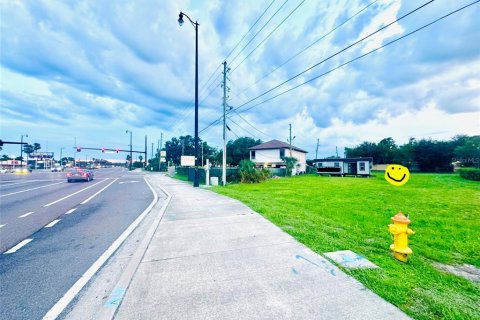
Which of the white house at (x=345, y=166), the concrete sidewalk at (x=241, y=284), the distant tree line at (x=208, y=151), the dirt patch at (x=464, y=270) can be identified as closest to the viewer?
the concrete sidewalk at (x=241, y=284)

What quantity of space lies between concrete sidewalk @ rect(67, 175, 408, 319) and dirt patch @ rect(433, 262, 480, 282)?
2123 millimetres

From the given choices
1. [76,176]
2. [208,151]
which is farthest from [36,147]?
[76,176]

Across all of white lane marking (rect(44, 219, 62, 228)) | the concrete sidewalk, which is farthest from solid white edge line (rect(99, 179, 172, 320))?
white lane marking (rect(44, 219, 62, 228))

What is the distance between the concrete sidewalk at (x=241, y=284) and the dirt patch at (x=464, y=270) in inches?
83.6

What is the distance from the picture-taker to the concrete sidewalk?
2.53 m

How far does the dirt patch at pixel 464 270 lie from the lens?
11.8 ft

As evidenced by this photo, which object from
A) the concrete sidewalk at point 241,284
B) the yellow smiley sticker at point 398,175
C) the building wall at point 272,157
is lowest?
the concrete sidewalk at point 241,284

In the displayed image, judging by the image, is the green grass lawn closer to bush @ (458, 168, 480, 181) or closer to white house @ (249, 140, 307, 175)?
bush @ (458, 168, 480, 181)

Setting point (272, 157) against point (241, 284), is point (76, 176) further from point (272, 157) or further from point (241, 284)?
point (272, 157)

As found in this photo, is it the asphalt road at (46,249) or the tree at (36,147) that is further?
the tree at (36,147)

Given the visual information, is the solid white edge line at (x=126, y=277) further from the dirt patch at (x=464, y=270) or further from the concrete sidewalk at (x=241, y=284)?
the dirt patch at (x=464, y=270)

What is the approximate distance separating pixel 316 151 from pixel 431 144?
83.4 feet

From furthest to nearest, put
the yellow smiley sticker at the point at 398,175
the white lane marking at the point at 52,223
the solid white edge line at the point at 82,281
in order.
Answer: the white lane marking at the point at 52,223 → the yellow smiley sticker at the point at 398,175 → the solid white edge line at the point at 82,281

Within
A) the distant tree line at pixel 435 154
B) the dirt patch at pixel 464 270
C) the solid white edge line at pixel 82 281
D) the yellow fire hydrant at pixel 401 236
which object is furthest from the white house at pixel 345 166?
the solid white edge line at pixel 82 281
